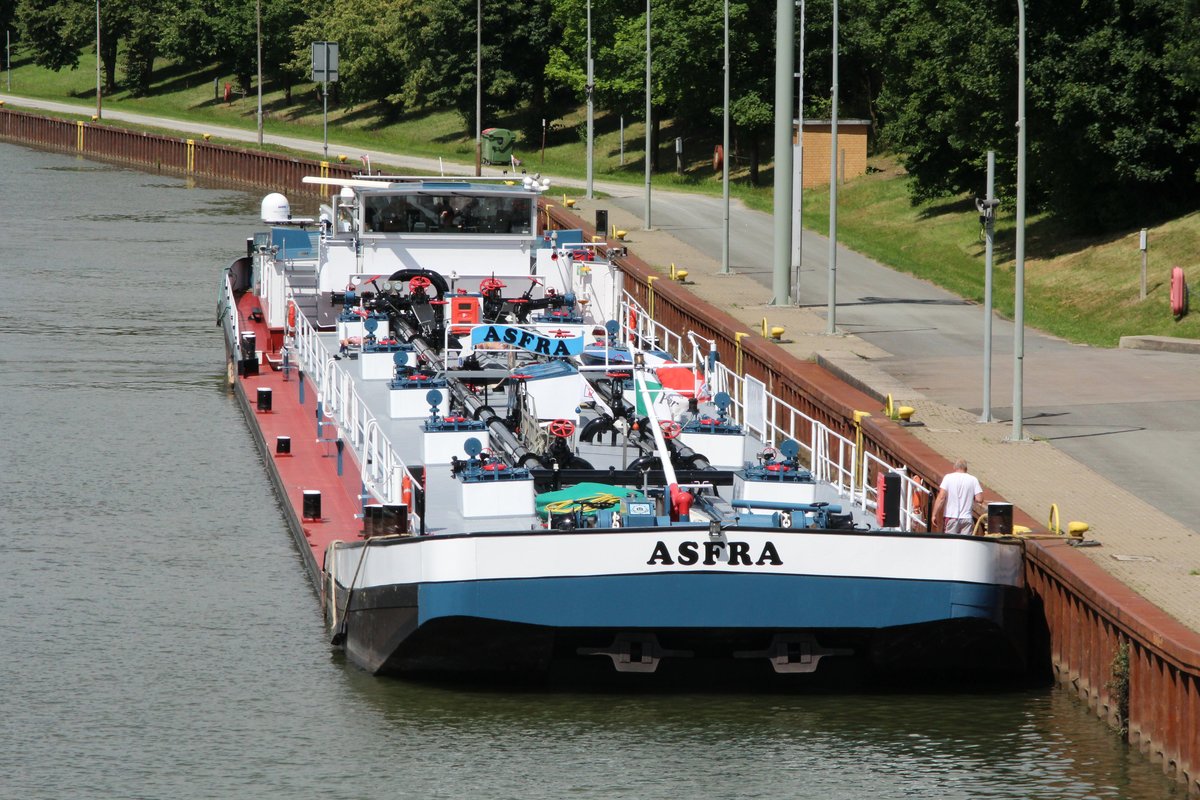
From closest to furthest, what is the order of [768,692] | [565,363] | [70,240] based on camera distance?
[768,692] → [565,363] → [70,240]

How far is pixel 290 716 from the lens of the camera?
1934 cm

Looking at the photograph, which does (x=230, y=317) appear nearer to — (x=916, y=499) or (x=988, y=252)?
(x=988, y=252)

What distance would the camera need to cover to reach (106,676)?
806 inches

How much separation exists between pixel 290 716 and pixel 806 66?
47210 millimetres

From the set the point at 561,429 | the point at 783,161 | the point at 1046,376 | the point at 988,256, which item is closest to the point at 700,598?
the point at 561,429

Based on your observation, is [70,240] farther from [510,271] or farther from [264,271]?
[510,271]

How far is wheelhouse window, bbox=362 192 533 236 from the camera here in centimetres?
3384

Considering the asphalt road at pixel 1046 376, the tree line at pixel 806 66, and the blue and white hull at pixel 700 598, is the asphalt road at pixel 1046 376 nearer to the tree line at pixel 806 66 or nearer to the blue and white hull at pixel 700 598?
the blue and white hull at pixel 700 598

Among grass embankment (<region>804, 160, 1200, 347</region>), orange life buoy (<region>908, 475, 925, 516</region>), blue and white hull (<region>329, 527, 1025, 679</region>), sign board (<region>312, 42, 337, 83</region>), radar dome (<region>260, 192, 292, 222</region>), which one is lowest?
blue and white hull (<region>329, 527, 1025, 679</region>)

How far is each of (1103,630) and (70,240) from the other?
170ft

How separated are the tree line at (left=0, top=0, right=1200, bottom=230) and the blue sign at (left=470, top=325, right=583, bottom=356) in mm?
16700

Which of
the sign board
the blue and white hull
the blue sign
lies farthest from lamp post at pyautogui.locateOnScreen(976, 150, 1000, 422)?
the sign board

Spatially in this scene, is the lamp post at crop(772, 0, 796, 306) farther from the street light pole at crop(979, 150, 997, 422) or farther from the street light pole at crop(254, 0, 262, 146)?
the street light pole at crop(254, 0, 262, 146)

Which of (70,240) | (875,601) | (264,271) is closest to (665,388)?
(875,601)
